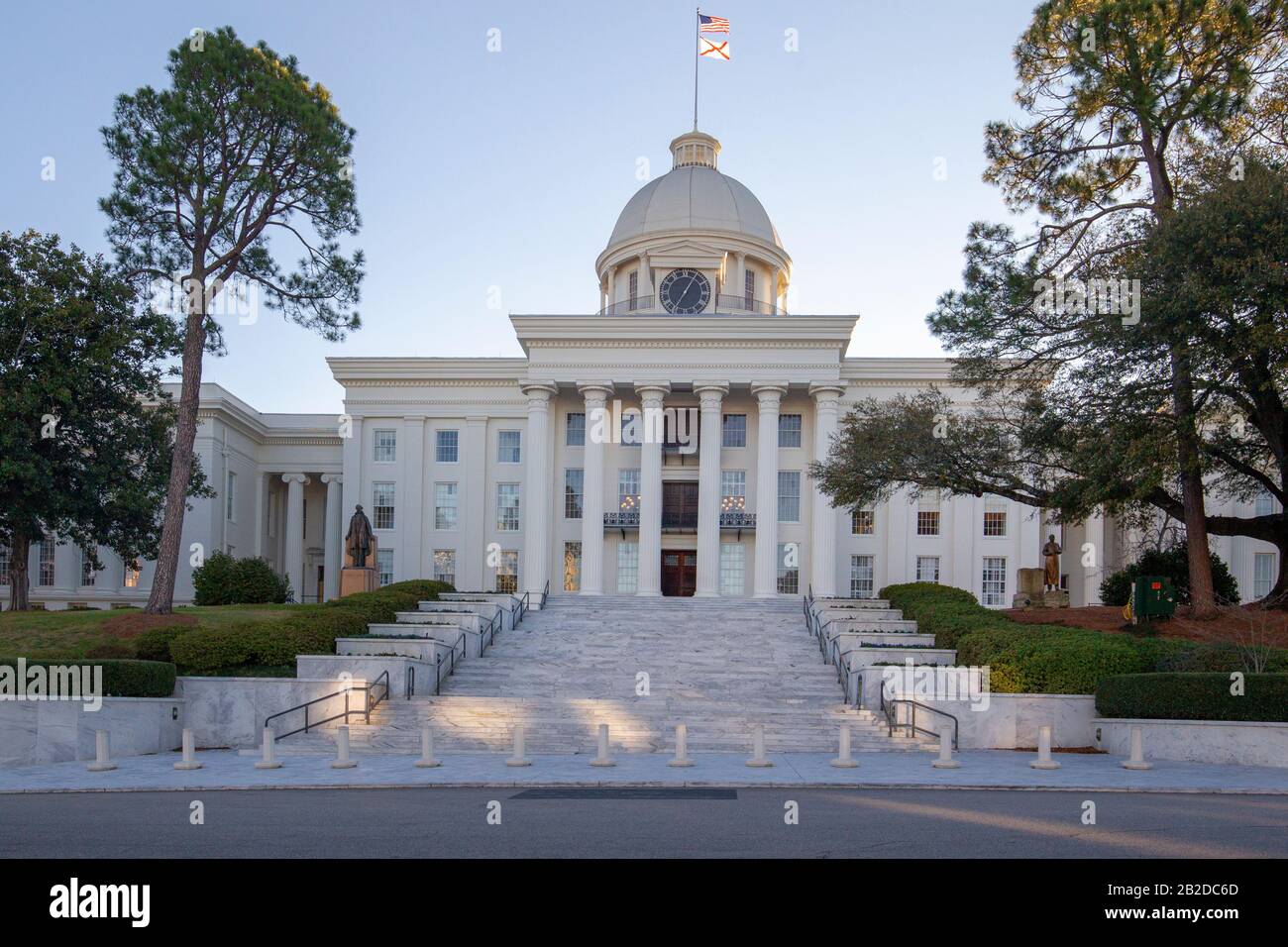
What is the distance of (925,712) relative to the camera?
2170 cm

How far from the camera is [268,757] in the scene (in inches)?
736

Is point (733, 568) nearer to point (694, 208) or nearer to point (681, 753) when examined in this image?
point (694, 208)

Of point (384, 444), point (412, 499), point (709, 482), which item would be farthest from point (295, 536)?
point (709, 482)

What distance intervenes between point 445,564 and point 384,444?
647 centimetres

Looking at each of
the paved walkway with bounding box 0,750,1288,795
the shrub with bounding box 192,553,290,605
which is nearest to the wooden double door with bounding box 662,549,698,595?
the shrub with bounding box 192,553,290,605

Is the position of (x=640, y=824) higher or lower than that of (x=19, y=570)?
lower

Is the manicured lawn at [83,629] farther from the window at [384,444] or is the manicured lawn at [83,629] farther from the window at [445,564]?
the window at [384,444]

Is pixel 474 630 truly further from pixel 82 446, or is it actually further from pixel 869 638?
pixel 82 446

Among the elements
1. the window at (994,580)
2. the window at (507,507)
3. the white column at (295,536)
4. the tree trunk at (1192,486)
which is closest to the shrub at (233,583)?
the window at (507,507)

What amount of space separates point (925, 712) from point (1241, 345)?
9.95m

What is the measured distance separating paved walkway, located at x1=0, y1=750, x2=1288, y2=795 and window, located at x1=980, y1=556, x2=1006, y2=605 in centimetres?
3015

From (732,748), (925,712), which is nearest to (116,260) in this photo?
(732,748)

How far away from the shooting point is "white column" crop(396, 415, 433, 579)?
51688 millimetres

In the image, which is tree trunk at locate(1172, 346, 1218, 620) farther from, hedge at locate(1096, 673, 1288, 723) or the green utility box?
hedge at locate(1096, 673, 1288, 723)
